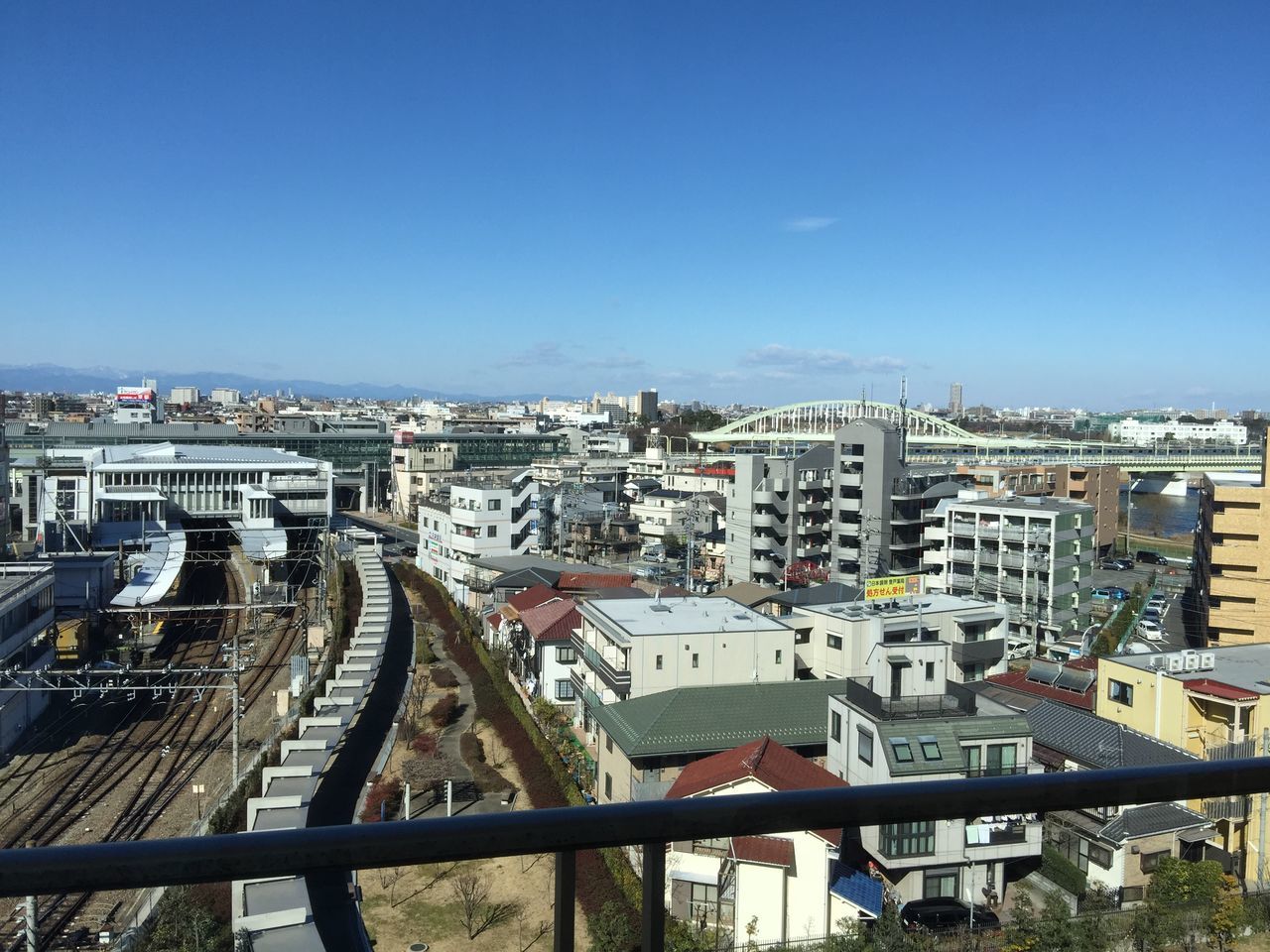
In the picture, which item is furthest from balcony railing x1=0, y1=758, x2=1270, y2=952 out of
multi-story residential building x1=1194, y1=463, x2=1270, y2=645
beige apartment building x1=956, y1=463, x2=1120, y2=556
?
beige apartment building x1=956, y1=463, x2=1120, y2=556

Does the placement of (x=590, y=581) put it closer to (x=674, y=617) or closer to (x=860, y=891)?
(x=674, y=617)

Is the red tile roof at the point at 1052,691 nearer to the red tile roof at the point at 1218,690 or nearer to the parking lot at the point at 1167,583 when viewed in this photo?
the red tile roof at the point at 1218,690

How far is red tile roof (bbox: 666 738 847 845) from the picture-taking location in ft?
11.8

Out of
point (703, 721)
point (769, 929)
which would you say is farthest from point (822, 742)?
point (769, 929)

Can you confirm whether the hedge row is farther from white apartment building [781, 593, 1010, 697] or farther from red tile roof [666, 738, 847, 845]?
white apartment building [781, 593, 1010, 697]

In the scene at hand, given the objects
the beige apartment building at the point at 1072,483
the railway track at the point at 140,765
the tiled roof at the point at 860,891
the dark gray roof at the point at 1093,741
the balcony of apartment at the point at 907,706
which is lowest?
the railway track at the point at 140,765

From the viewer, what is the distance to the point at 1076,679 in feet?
18.8

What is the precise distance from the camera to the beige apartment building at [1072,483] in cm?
1374

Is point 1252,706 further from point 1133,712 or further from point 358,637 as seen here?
point 358,637

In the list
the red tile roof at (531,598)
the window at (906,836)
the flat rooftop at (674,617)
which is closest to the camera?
the window at (906,836)

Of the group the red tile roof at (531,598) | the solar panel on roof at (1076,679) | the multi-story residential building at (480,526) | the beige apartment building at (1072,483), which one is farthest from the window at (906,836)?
the beige apartment building at (1072,483)

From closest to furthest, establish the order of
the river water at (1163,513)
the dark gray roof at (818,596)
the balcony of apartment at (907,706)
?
the balcony of apartment at (907,706) < the dark gray roof at (818,596) < the river water at (1163,513)

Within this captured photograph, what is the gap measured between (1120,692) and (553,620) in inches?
144

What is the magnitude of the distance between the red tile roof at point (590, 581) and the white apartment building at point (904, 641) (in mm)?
2858
